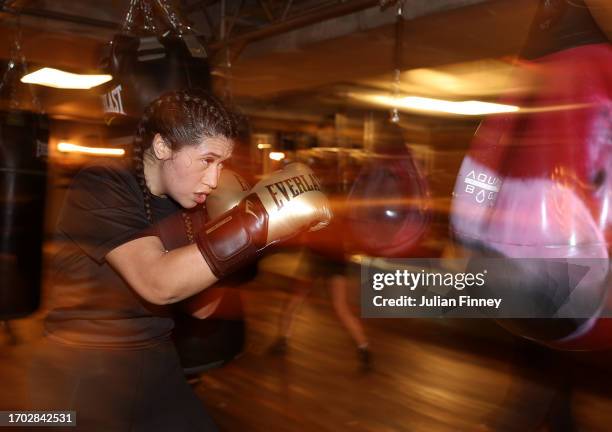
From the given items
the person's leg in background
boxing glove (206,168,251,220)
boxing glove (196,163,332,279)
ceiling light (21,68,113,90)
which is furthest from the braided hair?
ceiling light (21,68,113,90)

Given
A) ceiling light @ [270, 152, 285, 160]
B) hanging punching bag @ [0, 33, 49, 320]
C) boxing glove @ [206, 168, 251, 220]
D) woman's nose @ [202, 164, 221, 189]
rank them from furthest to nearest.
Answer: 1. ceiling light @ [270, 152, 285, 160]
2. hanging punching bag @ [0, 33, 49, 320]
3. boxing glove @ [206, 168, 251, 220]
4. woman's nose @ [202, 164, 221, 189]

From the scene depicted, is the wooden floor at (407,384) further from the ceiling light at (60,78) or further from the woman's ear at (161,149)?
the ceiling light at (60,78)

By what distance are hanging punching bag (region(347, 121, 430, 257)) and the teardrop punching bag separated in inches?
53.4

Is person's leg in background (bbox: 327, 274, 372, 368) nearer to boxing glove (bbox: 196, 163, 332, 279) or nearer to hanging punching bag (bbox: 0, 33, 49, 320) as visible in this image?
hanging punching bag (bbox: 0, 33, 49, 320)

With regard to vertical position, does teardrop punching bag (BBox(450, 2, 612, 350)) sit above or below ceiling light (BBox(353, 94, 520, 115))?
below

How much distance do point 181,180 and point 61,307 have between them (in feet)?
1.26

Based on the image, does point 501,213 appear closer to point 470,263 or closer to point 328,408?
point 470,263

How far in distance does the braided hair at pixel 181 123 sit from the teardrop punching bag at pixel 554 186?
71cm

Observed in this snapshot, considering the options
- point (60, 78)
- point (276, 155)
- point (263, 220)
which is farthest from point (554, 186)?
point (276, 155)

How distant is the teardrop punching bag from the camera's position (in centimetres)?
132

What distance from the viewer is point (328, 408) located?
260cm

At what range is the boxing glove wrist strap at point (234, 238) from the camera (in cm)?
116

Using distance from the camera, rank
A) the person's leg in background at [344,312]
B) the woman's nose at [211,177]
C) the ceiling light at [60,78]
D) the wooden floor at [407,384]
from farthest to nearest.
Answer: the ceiling light at [60,78] < the person's leg in background at [344,312] < the wooden floor at [407,384] < the woman's nose at [211,177]

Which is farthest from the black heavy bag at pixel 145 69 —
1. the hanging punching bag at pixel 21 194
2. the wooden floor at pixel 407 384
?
the hanging punching bag at pixel 21 194
